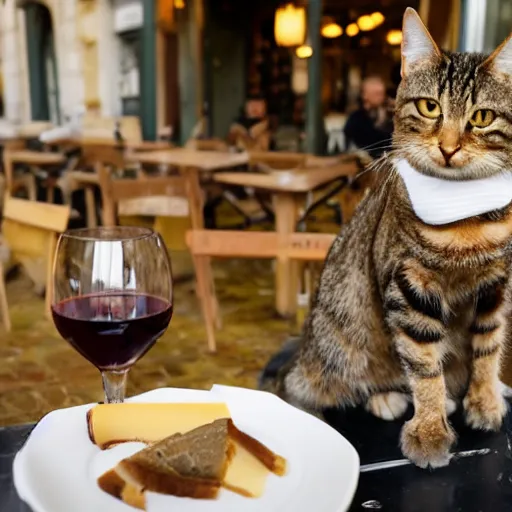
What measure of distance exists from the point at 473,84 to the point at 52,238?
2082mm

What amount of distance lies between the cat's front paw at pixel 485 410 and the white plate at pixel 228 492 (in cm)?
24

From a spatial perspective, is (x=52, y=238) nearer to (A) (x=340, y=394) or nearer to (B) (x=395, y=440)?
(A) (x=340, y=394)

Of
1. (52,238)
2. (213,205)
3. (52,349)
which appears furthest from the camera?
(213,205)

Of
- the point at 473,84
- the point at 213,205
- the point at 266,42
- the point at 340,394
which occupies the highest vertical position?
the point at 266,42

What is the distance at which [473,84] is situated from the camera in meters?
0.69

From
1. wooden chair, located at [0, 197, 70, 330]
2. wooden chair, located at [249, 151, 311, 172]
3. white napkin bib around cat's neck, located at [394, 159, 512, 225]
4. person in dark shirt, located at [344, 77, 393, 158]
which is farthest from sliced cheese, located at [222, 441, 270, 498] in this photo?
Result: wooden chair, located at [249, 151, 311, 172]

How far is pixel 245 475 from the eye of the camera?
54 centimetres

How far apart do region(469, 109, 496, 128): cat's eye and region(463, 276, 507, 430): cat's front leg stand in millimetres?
183

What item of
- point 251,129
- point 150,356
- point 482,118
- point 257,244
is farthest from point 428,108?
point 251,129

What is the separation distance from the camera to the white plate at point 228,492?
50 centimetres

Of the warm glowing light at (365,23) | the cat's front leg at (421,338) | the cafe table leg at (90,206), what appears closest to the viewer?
the cat's front leg at (421,338)

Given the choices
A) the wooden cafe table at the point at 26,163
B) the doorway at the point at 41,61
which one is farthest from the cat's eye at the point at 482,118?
the wooden cafe table at the point at 26,163

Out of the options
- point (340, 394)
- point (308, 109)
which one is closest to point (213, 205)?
point (308, 109)

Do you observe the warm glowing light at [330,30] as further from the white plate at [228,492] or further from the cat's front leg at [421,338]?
the white plate at [228,492]
